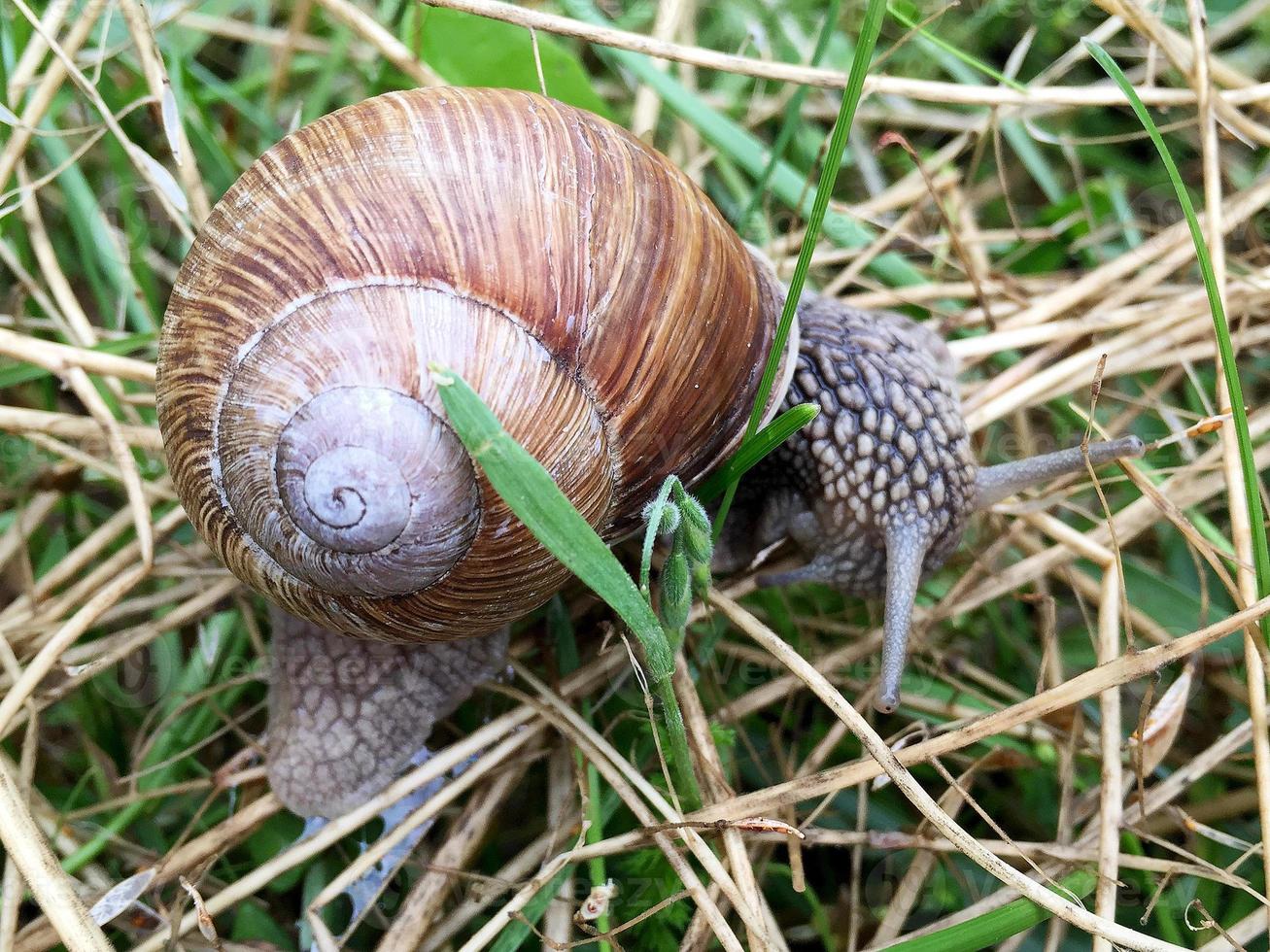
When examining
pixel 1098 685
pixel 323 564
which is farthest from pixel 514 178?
pixel 1098 685

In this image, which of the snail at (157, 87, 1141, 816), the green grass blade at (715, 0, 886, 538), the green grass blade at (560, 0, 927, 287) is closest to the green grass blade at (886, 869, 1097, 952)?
the snail at (157, 87, 1141, 816)

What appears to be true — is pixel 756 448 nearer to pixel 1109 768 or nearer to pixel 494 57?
pixel 1109 768

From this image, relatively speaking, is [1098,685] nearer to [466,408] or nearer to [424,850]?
[466,408]

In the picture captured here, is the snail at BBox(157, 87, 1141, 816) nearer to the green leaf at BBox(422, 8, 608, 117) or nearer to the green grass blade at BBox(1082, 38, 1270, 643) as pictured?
the green grass blade at BBox(1082, 38, 1270, 643)

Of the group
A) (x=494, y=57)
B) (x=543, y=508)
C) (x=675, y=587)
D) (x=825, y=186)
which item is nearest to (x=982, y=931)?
(x=675, y=587)

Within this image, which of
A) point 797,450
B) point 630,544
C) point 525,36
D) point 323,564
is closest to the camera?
point 323,564

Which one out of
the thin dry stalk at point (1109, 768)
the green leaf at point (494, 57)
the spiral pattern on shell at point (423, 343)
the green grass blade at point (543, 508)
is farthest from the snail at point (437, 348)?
the green leaf at point (494, 57)
